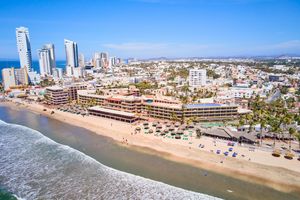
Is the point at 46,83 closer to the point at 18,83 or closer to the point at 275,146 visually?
the point at 18,83

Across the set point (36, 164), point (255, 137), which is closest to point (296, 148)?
point (255, 137)

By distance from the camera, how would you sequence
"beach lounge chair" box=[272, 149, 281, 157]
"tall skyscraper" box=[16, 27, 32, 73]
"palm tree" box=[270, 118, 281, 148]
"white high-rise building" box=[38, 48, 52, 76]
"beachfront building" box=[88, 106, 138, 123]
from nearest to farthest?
"beach lounge chair" box=[272, 149, 281, 157] < "palm tree" box=[270, 118, 281, 148] < "beachfront building" box=[88, 106, 138, 123] < "tall skyscraper" box=[16, 27, 32, 73] < "white high-rise building" box=[38, 48, 52, 76]

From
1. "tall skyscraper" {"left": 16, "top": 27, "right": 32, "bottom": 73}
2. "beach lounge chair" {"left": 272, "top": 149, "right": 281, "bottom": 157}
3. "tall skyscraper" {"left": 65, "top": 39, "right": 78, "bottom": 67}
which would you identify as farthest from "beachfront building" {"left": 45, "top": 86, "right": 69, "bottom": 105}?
"tall skyscraper" {"left": 65, "top": 39, "right": 78, "bottom": 67}

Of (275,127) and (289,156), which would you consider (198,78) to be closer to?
(275,127)

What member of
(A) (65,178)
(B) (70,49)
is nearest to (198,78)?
(A) (65,178)

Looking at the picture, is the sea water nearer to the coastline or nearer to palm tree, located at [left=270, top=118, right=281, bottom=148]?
the coastline

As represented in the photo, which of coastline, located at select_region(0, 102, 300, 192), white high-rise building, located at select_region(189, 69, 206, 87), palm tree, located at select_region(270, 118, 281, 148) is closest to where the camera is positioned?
coastline, located at select_region(0, 102, 300, 192)

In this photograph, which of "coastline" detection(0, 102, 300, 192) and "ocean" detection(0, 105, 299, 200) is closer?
"ocean" detection(0, 105, 299, 200)
